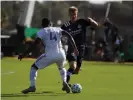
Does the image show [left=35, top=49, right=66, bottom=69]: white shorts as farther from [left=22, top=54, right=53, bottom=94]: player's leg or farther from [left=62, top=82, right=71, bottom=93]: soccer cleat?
[left=62, top=82, right=71, bottom=93]: soccer cleat

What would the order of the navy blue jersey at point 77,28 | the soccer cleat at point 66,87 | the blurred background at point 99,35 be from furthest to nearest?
the blurred background at point 99,35 → the navy blue jersey at point 77,28 → the soccer cleat at point 66,87

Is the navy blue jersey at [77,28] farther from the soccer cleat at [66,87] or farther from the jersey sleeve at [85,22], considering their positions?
the soccer cleat at [66,87]

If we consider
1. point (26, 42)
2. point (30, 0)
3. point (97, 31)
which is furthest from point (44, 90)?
point (30, 0)

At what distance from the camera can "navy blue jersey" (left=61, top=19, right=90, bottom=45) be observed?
47.5 ft

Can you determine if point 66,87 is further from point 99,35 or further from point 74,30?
point 99,35

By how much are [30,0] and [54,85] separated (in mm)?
28700

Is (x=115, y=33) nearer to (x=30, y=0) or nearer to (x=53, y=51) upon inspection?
(x=30, y=0)

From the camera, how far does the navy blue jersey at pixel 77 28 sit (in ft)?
47.5

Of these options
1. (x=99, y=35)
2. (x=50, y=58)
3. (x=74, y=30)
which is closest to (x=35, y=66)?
(x=50, y=58)

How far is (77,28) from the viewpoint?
1457cm

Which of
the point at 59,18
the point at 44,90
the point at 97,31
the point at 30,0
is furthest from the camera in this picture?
the point at 59,18

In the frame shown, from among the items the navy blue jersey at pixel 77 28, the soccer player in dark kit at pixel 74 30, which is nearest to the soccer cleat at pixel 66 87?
the soccer player in dark kit at pixel 74 30

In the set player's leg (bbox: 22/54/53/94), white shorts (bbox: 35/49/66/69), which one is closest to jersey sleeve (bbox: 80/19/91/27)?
white shorts (bbox: 35/49/66/69)

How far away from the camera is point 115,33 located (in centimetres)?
3697
